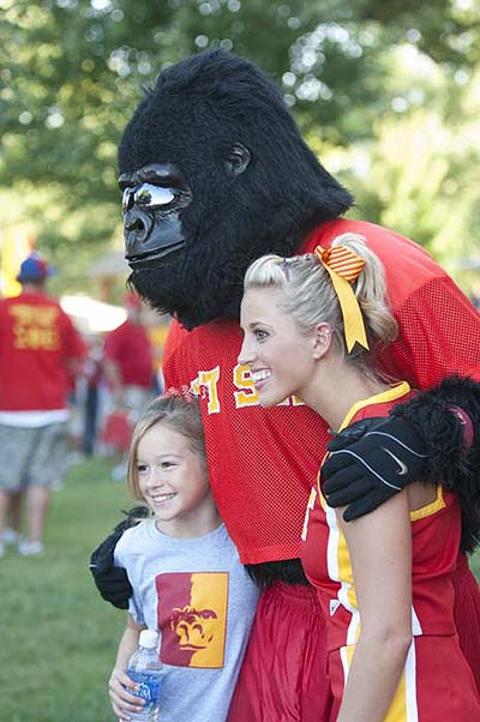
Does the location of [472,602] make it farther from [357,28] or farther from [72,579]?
[357,28]

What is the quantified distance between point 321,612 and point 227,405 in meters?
0.51

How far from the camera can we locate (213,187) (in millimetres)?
2707

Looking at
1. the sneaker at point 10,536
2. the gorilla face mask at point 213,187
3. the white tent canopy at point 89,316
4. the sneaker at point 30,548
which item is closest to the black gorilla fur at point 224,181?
the gorilla face mask at point 213,187

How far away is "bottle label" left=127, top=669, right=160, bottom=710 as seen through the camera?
2838 mm

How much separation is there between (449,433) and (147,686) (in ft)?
3.20

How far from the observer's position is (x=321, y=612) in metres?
2.76

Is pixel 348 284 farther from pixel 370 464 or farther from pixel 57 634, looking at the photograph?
pixel 57 634

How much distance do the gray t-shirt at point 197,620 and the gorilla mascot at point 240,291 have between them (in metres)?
0.04

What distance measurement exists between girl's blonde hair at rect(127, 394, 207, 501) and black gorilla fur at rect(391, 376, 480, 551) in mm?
751

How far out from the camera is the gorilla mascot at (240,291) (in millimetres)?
2625

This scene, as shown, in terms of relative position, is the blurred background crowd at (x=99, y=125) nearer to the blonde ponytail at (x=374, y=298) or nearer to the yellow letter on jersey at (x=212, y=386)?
the yellow letter on jersey at (x=212, y=386)

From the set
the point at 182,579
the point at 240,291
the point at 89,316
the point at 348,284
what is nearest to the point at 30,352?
the point at 182,579

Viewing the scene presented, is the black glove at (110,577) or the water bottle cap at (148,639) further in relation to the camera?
the black glove at (110,577)

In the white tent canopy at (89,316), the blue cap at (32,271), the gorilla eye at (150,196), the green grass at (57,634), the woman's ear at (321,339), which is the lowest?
the white tent canopy at (89,316)
